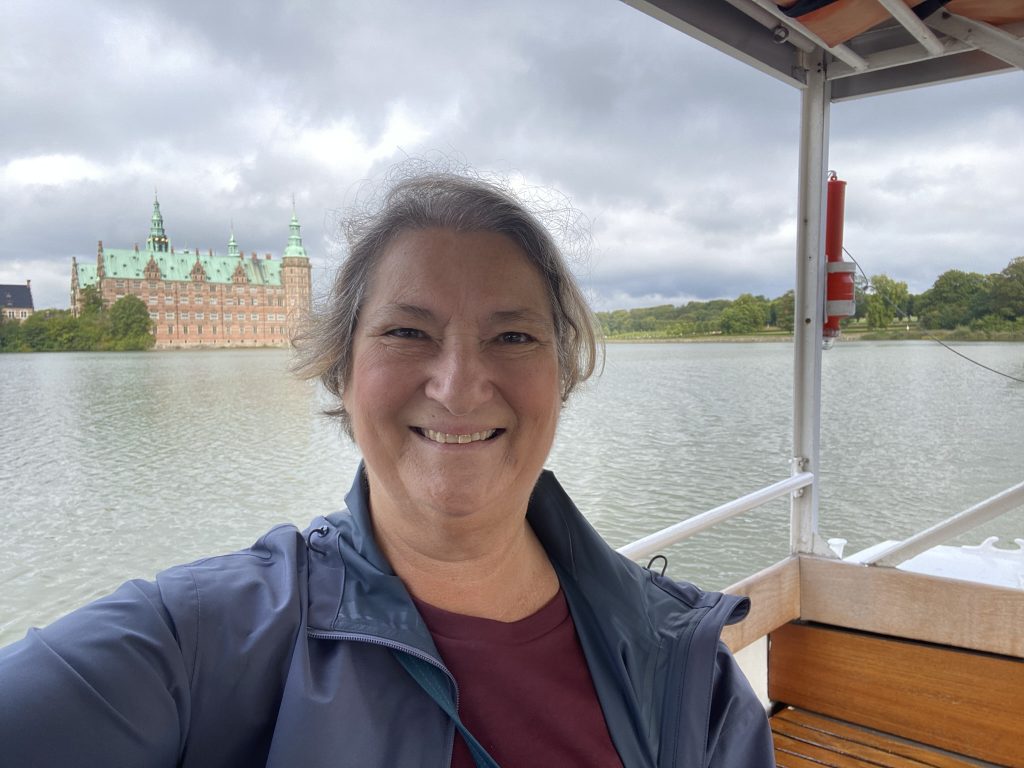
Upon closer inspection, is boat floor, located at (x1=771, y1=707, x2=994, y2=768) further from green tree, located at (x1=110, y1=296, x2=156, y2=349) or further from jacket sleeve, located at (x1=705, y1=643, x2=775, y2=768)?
green tree, located at (x1=110, y1=296, x2=156, y2=349)

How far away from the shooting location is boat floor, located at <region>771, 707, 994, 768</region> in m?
2.27

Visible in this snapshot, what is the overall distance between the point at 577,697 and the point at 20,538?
4.92 ft

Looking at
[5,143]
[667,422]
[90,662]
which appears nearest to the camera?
[90,662]

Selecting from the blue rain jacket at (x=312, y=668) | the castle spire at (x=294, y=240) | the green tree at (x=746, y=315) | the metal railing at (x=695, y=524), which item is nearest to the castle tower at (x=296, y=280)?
the castle spire at (x=294, y=240)

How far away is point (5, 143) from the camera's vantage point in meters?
1.64

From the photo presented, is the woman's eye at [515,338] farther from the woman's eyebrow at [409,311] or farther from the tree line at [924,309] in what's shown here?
the tree line at [924,309]

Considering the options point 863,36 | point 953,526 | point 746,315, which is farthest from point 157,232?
point 746,315

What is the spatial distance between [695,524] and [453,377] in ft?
4.17

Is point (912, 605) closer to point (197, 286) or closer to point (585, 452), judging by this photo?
point (585, 452)

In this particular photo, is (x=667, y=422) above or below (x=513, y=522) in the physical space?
below

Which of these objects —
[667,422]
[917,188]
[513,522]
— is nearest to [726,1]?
[513,522]

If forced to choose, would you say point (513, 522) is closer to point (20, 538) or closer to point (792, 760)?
point (20, 538)

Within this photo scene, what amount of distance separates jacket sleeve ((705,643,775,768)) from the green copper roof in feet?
3.80

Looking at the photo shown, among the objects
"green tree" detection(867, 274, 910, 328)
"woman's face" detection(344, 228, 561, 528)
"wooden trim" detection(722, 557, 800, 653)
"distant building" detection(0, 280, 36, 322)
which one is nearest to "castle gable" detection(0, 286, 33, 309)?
"distant building" detection(0, 280, 36, 322)
